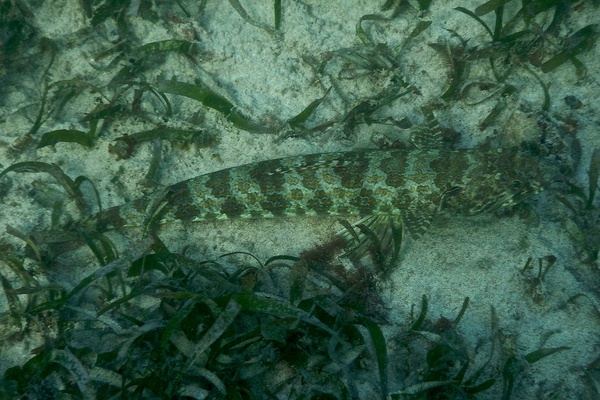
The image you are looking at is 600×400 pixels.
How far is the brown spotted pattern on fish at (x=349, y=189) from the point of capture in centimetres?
471

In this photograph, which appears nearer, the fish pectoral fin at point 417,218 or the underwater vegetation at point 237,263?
the underwater vegetation at point 237,263

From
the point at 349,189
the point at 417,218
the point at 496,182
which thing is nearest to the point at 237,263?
the point at 349,189

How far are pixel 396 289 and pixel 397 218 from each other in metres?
0.95

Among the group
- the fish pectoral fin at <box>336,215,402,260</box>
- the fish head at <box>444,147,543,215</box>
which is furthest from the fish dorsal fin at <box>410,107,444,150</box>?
the fish pectoral fin at <box>336,215,402,260</box>

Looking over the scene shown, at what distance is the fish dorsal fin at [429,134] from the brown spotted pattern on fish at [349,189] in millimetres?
260

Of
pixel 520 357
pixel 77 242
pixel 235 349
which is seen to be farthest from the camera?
pixel 77 242

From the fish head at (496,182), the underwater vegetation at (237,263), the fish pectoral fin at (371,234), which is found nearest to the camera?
the underwater vegetation at (237,263)

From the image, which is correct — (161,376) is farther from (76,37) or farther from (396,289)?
(76,37)

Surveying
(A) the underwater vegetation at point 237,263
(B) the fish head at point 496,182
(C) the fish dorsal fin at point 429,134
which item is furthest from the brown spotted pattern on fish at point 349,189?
(A) the underwater vegetation at point 237,263

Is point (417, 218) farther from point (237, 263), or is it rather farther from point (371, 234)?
point (237, 263)

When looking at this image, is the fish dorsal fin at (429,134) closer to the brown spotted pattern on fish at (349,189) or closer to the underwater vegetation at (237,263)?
the underwater vegetation at (237,263)

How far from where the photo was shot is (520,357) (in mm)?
3920

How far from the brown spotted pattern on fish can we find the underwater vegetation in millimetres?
432

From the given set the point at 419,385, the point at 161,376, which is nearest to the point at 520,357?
the point at 419,385
